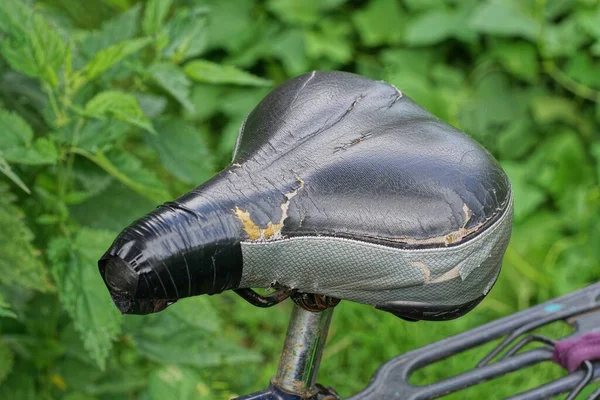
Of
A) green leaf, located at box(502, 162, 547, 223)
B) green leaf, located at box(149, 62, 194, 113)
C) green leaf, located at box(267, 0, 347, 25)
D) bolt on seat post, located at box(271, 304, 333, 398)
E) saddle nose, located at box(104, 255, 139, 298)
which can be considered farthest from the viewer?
green leaf, located at box(267, 0, 347, 25)

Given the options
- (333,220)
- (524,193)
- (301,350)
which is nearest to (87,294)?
(301,350)

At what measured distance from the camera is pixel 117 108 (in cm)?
118

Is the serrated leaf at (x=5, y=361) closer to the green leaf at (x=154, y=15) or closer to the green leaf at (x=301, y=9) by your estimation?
the green leaf at (x=154, y=15)

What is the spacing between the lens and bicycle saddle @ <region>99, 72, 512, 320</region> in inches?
27.9

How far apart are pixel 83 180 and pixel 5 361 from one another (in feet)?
1.00

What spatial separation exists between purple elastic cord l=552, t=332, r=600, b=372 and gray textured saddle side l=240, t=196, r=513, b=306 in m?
0.28

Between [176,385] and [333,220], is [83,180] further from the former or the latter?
[333,220]

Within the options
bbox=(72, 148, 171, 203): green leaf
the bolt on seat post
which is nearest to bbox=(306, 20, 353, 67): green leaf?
bbox=(72, 148, 171, 203): green leaf

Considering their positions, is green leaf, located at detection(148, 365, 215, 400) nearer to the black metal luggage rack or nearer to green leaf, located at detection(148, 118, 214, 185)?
green leaf, located at detection(148, 118, 214, 185)

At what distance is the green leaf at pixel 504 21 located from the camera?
9.02 ft

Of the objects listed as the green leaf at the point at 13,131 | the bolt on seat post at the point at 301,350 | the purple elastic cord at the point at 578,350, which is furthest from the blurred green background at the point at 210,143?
the purple elastic cord at the point at 578,350

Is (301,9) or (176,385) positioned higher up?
(301,9)

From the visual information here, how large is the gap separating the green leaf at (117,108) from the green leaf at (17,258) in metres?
0.19

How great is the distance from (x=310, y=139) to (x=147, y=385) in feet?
2.87
